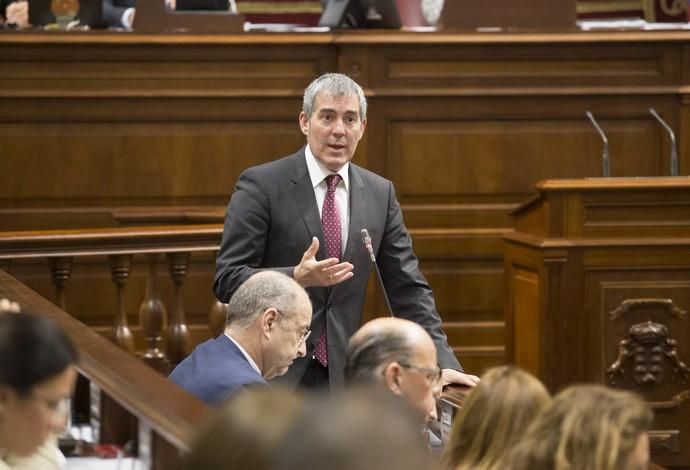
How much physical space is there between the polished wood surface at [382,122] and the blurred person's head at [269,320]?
140 inches

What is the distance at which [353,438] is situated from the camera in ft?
3.82

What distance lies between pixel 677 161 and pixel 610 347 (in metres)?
1.60

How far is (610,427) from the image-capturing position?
217 cm

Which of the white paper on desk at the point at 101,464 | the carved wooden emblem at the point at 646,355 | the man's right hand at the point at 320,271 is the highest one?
the man's right hand at the point at 320,271

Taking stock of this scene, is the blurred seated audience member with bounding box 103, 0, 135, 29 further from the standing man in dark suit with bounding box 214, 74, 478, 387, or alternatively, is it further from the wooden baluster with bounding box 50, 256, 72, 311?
the standing man in dark suit with bounding box 214, 74, 478, 387

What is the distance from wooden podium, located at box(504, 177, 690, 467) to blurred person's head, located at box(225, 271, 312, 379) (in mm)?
2781

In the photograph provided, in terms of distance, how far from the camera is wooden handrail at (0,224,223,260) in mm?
5699

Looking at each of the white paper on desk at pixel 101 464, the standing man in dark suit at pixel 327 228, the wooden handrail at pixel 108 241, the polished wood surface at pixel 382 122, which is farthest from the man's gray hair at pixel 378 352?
the polished wood surface at pixel 382 122

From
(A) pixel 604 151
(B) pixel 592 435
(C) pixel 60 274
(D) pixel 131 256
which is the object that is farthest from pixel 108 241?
(B) pixel 592 435

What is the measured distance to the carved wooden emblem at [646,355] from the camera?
625 centimetres

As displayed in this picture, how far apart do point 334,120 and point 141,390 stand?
187cm

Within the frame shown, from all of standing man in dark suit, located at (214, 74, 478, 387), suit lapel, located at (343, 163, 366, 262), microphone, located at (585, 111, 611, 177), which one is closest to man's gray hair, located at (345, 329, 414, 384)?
standing man in dark suit, located at (214, 74, 478, 387)

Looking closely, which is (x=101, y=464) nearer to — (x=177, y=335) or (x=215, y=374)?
(x=215, y=374)

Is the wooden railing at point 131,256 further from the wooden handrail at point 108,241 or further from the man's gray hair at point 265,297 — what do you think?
the man's gray hair at point 265,297
